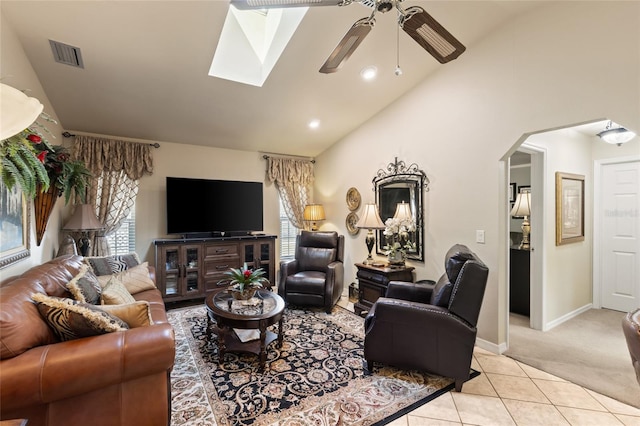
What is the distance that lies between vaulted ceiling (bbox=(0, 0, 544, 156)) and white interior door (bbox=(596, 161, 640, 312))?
→ 2.92 m

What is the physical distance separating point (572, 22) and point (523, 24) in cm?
39

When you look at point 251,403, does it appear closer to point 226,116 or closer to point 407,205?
point 407,205

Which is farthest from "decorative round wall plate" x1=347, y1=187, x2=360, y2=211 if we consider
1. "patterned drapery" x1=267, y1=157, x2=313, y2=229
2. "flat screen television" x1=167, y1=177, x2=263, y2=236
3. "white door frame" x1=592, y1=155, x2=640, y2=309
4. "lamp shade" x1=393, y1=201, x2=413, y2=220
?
"white door frame" x1=592, y1=155, x2=640, y2=309

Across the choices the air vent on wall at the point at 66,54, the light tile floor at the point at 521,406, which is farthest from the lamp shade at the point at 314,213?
the air vent on wall at the point at 66,54

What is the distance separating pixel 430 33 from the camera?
178cm

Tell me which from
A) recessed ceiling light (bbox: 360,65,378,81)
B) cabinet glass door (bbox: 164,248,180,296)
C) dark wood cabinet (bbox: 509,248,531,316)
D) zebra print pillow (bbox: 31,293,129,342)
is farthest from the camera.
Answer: cabinet glass door (bbox: 164,248,180,296)

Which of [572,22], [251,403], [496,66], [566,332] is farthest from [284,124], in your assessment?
[566,332]

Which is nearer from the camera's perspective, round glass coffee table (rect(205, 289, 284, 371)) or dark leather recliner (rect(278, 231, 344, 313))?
round glass coffee table (rect(205, 289, 284, 371))

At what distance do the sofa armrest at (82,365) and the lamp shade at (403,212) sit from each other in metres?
2.84

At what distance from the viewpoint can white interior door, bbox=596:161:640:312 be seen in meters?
3.74

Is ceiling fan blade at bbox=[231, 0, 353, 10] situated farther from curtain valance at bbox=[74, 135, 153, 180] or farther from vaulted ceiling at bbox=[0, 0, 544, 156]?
curtain valance at bbox=[74, 135, 153, 180]

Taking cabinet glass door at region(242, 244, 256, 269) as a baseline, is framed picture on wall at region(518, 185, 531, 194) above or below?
above

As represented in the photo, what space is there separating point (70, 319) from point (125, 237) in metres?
3.25

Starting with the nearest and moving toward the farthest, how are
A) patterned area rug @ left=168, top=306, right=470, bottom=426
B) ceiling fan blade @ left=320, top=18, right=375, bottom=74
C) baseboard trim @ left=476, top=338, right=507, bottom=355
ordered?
ceiling fan blade @ left=320, top=18, right=375, bottom=74 → patterned area rug @ left=168, top=306, right=470, bottom=426 → baseboard trim @ left=476, top=338, right=507, bottom=355
